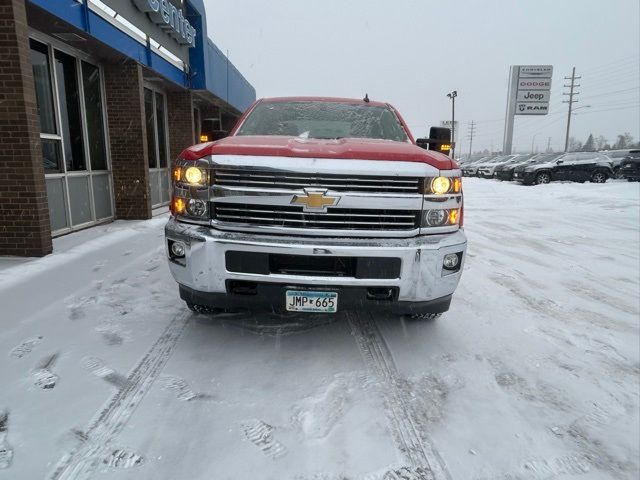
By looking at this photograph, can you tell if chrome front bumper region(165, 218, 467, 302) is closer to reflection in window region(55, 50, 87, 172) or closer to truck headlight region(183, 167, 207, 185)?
truck headlight region(183, 167, 207, 185)

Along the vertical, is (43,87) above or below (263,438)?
above

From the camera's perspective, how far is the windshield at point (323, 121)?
3.94 metres

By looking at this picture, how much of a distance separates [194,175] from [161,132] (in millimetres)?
9461

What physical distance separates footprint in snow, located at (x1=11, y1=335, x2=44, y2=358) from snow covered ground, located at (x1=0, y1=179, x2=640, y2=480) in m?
0.01

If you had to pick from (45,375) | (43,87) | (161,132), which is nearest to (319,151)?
(45,375)

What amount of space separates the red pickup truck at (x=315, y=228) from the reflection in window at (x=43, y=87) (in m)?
4.94

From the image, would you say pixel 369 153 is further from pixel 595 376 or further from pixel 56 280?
pixel 56 280

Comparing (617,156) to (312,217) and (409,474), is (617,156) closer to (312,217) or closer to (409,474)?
(312,217)

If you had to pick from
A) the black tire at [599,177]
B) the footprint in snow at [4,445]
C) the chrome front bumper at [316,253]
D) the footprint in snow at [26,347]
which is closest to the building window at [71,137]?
the footprint in snow at [26,347]

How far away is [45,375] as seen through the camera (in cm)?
258

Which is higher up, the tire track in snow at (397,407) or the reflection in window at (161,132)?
the reflection in window at (161,132)

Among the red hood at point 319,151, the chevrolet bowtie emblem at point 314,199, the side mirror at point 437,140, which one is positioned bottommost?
the chevrolet bowtie emblem at point 314,199

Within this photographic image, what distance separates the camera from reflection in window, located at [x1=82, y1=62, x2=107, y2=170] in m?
7.58

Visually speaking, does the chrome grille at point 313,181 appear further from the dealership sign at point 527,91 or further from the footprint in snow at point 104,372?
the dealership sign at point 527,91
